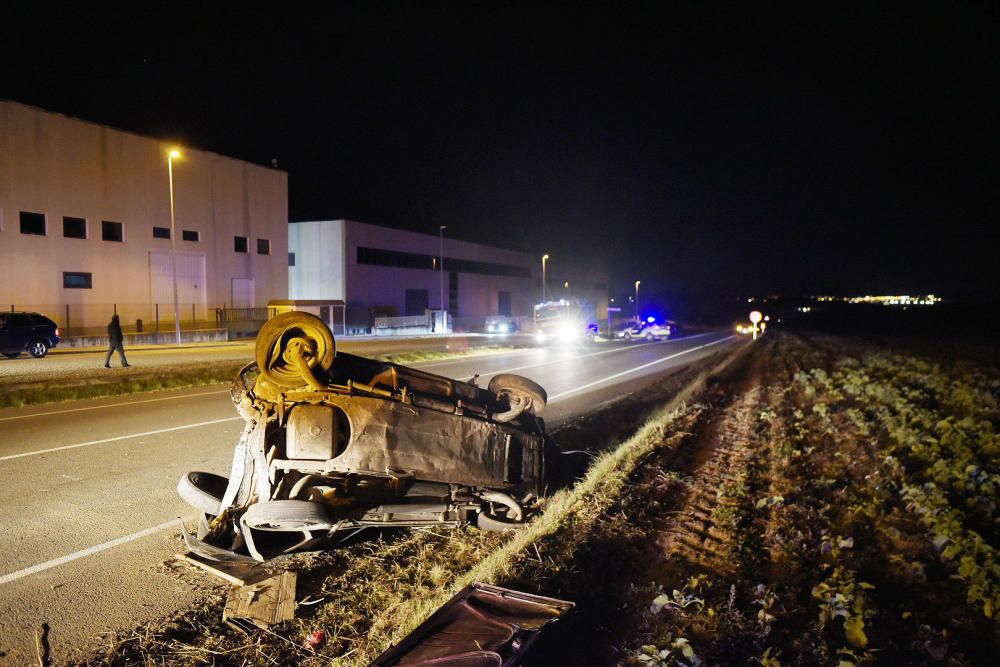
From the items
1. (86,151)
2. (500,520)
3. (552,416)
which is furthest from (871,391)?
(86,151)

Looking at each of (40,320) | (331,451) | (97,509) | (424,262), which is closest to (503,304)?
(424,262)

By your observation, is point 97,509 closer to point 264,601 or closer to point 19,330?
point 264,601

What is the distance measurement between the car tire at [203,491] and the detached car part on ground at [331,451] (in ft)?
0.04

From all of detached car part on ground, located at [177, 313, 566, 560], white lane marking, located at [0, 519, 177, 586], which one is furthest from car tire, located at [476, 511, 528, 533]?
white lane marking, located at [0, 519, 177, 586]

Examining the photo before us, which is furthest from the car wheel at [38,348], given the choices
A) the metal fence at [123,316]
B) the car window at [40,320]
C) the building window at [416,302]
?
the building window at [416,302]

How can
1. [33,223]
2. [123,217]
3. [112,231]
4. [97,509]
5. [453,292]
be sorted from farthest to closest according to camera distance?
[453,292]
[123,217]
[112,231]
[33,223]
[97,509]

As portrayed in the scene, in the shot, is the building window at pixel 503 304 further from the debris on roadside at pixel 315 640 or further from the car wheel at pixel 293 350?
the debris on roadside at pixel 315 640

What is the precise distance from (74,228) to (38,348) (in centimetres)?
1197

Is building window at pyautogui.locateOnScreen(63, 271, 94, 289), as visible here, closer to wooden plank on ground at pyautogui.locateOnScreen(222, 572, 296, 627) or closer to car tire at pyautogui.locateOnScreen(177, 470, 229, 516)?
car tire at pyautogui.locateOnScreen(177, 470, 229, 516)

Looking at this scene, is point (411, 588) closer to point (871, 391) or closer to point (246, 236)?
point (871, 391)

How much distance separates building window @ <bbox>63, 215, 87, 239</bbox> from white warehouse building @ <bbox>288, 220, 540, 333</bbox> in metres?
14.7

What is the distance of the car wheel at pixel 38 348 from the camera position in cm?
2227

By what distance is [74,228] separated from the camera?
31.5 m

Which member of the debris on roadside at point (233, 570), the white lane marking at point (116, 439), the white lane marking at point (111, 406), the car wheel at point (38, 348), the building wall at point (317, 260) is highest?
the building wall at point (317, 260)
